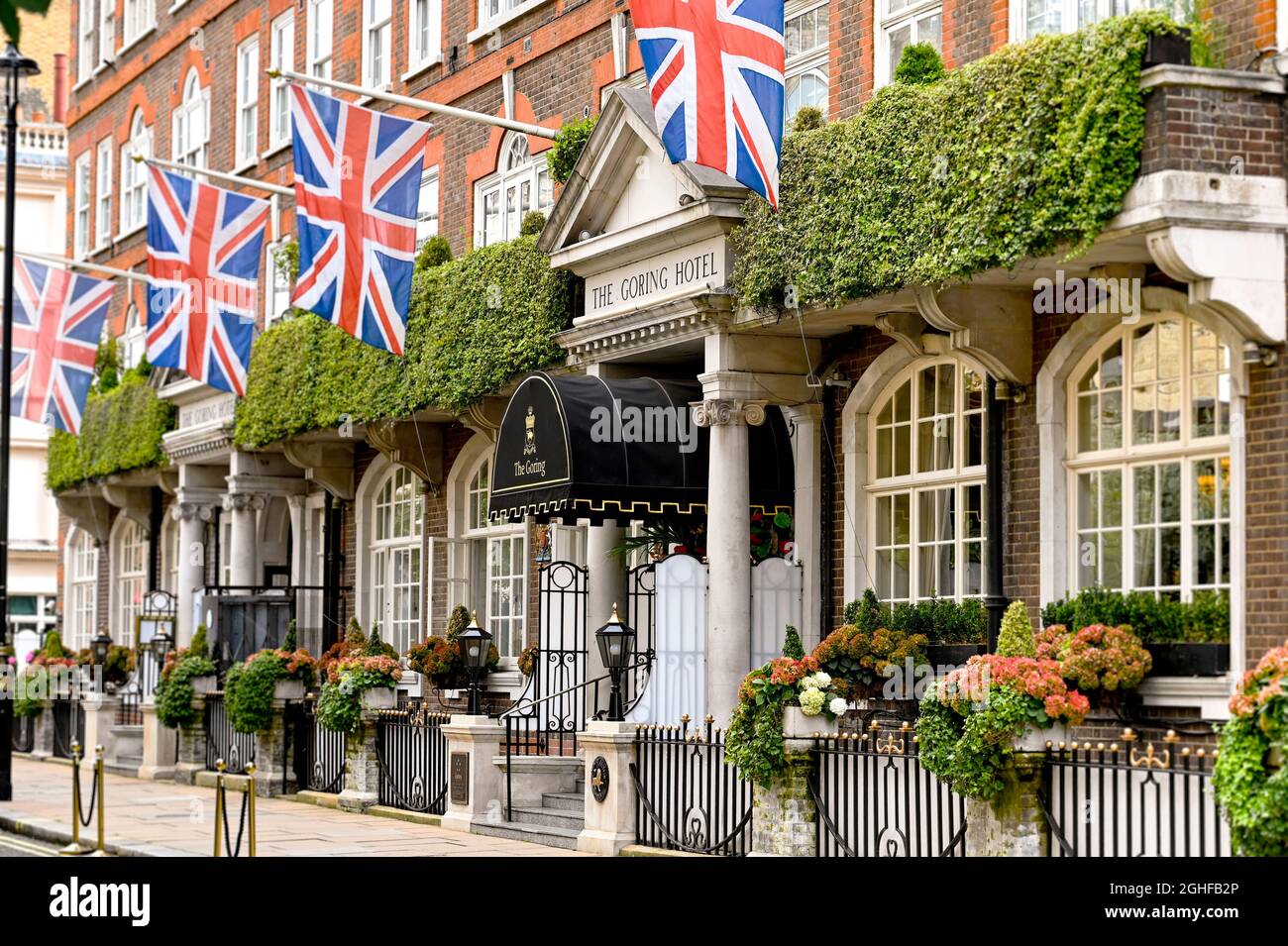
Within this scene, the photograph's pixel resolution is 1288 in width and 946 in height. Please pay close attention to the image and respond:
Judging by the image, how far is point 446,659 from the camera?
78.3 ft

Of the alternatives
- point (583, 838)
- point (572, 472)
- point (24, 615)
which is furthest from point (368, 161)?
point (24, 615)

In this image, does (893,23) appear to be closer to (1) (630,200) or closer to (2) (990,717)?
(1) (630,200)

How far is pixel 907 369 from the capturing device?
17.9 m

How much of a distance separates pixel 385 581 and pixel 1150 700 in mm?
16116

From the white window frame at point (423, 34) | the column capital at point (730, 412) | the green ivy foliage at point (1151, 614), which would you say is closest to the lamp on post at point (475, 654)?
the column capital at point (730, 412)

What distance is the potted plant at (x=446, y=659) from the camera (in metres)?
23.9

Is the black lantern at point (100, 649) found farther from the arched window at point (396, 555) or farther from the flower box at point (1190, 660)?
the flower box at point (1190, 660)

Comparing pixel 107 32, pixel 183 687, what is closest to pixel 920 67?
pixel 183 687

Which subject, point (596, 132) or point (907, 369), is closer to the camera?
point (907, 369)

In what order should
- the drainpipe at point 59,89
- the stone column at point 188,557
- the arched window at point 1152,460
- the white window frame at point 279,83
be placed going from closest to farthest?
1. the arched window at point 1152,460
2. the white window frame at point 279,83
3. the stone column at point 188,557
4. the drainpipe at point 59,89

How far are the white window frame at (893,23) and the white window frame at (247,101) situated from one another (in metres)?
16.7

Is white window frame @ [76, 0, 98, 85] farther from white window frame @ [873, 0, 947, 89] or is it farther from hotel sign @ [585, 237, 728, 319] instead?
white window frame @ [873, 0, 947, 89]

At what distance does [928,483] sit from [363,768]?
27.0 ft
